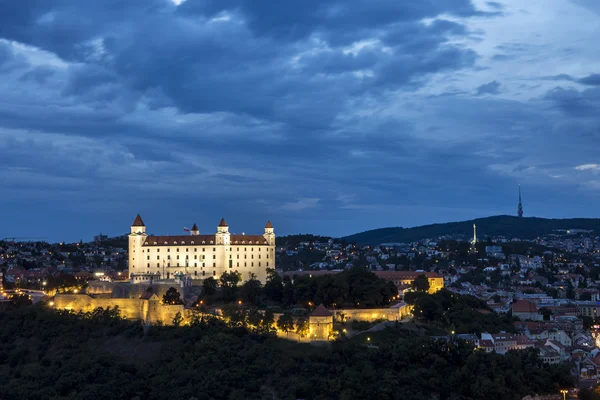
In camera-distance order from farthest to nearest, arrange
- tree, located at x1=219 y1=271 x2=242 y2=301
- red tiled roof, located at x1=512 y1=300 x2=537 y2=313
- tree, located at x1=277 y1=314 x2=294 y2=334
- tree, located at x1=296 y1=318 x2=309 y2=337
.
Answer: red tiled roof, located at x1=512 y1=300 x2=537 y2=313 → tree, located at x1=219 y1=271 x2=242 y2=301 → tree, located at x1=277 y1=314 x2=294 y2=334 → tree, located at x1=296 y1=318 x2=309 y2=337

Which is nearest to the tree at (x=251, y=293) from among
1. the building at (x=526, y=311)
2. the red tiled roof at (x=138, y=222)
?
the red tiled roof at (x=138, y=222)

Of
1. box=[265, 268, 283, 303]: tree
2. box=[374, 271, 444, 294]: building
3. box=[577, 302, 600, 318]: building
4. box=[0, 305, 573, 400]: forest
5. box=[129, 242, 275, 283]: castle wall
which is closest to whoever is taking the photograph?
box=[0, 305, 573, 400]: forest

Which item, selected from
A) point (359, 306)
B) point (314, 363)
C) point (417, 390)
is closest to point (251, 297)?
point (359, 306)

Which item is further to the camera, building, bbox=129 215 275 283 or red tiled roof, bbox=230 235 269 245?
red tiled roof, bbox=230 235 269 245

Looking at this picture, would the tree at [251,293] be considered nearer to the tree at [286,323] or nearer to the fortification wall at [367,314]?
the fortification wall at [367,314]

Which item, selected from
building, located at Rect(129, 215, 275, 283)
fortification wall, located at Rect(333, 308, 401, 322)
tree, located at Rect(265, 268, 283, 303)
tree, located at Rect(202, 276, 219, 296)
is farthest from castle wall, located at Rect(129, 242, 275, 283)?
fortification wall, located at Rect(333, 308, 401, 322)

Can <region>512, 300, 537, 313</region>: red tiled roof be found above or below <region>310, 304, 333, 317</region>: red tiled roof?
below

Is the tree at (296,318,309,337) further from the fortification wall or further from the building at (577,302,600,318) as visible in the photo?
the building at (577,302,600,318)

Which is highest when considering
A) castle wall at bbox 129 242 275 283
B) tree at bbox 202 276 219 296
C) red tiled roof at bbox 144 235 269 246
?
red tiled roof at bbox 144 235 269 246
